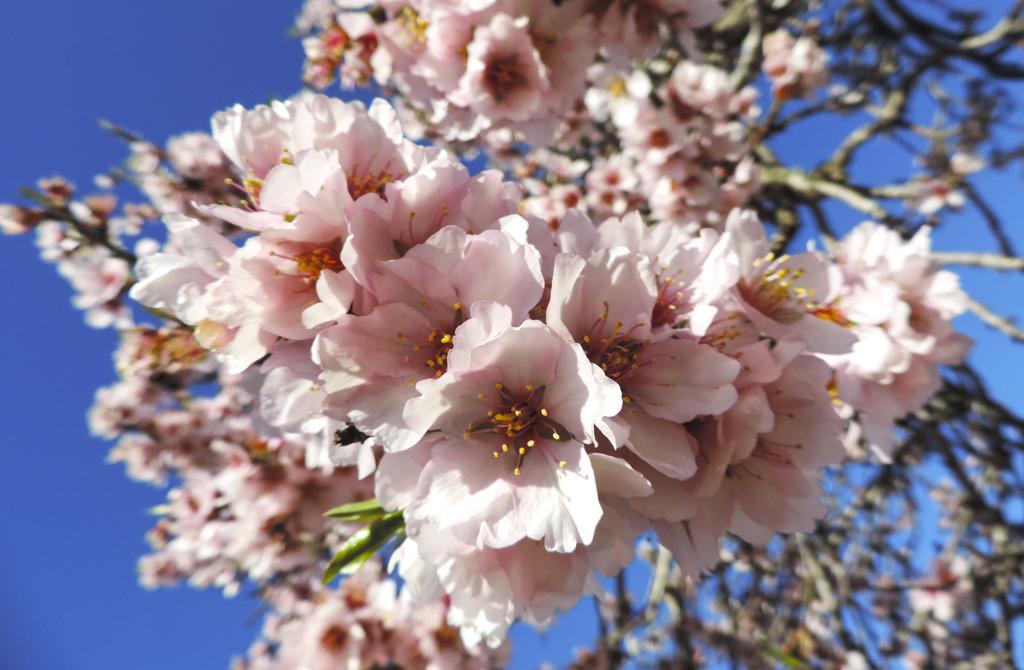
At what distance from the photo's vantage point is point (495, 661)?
3.34m

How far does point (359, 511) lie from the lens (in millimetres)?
1126

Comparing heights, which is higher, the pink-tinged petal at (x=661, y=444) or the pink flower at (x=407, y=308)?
the pink flower at (x=407, y=308)

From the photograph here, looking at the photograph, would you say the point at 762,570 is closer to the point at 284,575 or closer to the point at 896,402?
the point at 896,402

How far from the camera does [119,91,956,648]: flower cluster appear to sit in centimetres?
73

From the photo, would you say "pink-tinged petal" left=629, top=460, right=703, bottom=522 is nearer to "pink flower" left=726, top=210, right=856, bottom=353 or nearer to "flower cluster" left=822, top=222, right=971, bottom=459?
"pink flower" left=726, top=210, right=856, bottom=353

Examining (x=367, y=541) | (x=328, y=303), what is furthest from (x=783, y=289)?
(x=367, y=541)

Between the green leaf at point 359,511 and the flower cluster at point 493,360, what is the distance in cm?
22

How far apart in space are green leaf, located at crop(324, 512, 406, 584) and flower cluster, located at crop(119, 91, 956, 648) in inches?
6.6

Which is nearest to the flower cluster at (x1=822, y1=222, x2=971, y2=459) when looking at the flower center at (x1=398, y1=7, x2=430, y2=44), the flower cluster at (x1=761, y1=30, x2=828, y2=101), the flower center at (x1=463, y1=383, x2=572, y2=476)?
the flower center at (x1=463, y1=383, x2=572, y2=476)

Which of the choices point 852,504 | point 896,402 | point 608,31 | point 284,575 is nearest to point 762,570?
point 852,504

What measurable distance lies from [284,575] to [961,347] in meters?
2.82

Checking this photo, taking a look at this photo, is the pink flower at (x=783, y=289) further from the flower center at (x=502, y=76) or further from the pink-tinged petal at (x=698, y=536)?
the flower center at (x=502, y=76)

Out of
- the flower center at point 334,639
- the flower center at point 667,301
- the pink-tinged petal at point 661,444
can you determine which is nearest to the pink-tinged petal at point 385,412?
the pink-tinged petal at point 661,444

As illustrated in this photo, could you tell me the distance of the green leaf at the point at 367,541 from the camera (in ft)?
3.50
